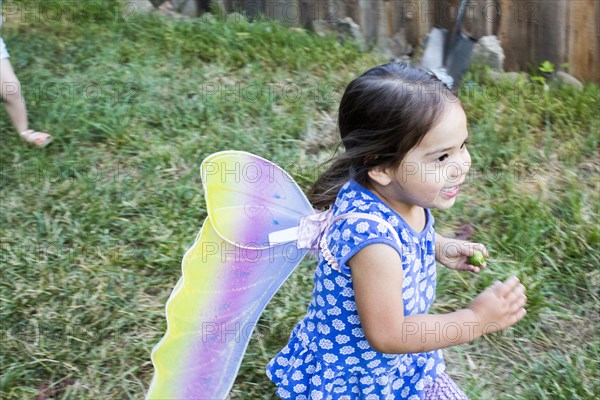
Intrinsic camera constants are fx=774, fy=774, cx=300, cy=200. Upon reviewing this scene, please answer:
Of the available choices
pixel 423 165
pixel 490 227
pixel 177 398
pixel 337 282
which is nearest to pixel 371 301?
pixel 337 282

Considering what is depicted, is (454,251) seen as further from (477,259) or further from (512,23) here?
(512,23)

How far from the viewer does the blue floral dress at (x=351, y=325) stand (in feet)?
5.61

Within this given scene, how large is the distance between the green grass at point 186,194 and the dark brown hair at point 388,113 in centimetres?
95

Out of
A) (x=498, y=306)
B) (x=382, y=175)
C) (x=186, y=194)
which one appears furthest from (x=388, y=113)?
(x=186, y=194)

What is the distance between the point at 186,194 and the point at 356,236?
152 cm

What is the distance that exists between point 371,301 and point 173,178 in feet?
5.60

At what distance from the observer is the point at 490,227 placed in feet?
9.41

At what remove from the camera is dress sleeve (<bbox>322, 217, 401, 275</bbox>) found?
5.44 ft

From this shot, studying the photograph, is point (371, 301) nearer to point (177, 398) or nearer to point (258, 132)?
point (177, 398)

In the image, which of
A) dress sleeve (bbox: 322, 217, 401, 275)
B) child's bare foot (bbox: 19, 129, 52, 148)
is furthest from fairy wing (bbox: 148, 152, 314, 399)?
child's bare foot (bbox: 19, 129, 52, 148)

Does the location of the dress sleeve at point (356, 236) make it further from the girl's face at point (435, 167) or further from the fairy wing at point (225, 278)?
the fairy wing at point (225, 278)

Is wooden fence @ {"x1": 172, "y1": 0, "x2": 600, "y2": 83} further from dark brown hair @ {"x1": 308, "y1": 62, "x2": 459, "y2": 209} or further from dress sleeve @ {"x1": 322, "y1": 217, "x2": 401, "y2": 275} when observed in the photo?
dress sleeve @ {"x1": 322, "y1": 217, "x2": 401, "y2": 275}

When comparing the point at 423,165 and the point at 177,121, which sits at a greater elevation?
the point at 423,165

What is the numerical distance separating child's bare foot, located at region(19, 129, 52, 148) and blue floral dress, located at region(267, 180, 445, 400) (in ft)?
6.03
